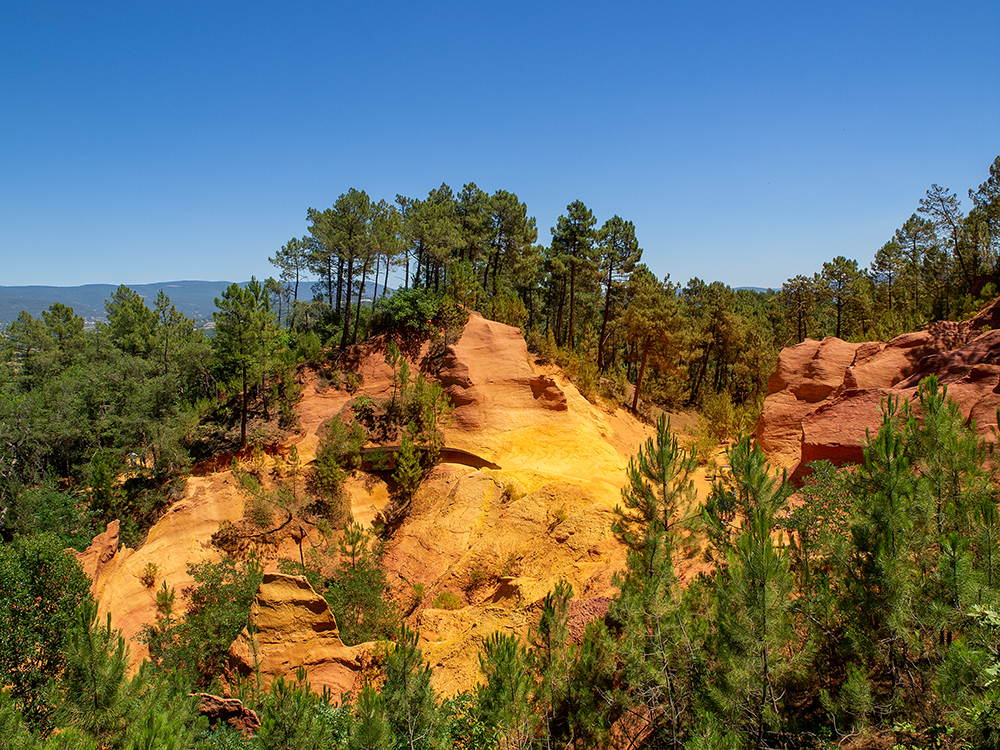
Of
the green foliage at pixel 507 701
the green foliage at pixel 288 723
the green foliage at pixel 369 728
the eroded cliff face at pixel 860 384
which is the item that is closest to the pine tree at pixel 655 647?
the green foliage at pixel 507 701

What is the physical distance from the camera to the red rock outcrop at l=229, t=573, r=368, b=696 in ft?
40.6

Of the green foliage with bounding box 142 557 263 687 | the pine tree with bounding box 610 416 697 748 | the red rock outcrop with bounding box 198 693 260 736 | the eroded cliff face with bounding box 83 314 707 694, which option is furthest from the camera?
the green foliage with bounding box 142 557 263 687

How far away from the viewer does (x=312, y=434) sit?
26.3m

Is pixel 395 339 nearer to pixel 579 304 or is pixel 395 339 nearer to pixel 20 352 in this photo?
pixel 579 304

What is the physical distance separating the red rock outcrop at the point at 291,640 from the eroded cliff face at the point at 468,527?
0.03 meters

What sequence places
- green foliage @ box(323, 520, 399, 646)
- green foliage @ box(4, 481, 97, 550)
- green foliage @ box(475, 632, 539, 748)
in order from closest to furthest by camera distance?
1. green foliage @ box(475, 632, 539, 748)
2. green foliage @ box(323, 520, 399, 646)
3. green foliage @ box(4, 481, 97, 550)

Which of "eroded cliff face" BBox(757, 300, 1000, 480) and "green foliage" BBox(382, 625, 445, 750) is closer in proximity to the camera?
"green foliage" BBox(382, 625, 445, 750)

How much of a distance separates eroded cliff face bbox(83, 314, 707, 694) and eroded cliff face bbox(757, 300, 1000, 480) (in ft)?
19.2

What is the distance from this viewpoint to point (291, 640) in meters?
12.9

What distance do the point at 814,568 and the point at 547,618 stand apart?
4855mm

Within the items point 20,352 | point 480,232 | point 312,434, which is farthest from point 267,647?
point 20,352

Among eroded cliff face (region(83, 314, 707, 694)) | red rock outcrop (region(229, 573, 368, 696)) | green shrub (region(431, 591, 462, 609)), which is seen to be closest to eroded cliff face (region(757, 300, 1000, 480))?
eroded cliff face (region(83, 314, 707, 694))

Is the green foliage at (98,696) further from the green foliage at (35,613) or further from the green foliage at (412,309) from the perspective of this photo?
the green foliage at (412,309)

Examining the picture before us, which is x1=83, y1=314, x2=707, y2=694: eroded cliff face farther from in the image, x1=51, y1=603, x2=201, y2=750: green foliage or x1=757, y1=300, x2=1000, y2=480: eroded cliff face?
x1=757, y1=300, x2=1000, y2=480: eroded cliff face
